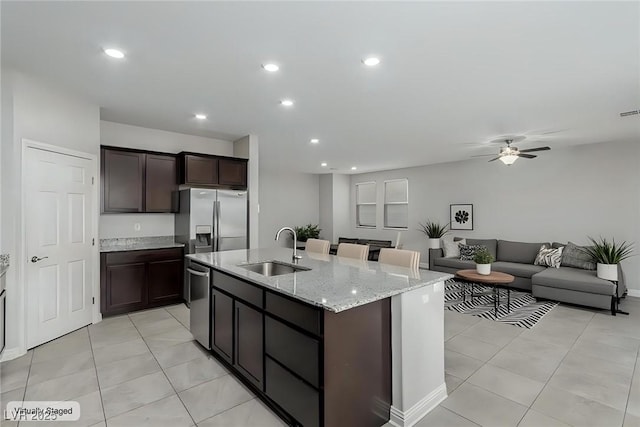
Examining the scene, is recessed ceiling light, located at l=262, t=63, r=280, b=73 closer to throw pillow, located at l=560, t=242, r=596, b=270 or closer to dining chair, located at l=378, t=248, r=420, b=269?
dining chair, located at l=378, t=248, r=420, b=269

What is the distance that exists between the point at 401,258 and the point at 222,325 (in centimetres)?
181

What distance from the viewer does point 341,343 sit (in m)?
1.84

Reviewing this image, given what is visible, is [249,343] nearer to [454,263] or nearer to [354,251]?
[354,251]

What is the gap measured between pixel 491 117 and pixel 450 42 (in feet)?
6.97

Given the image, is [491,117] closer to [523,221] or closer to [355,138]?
[355,138]

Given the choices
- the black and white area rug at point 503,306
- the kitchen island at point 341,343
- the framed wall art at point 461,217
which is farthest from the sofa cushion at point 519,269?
the kitchen island at point 341,343

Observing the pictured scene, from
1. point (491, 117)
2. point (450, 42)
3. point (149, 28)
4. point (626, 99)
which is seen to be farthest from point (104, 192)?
point (626, 99)

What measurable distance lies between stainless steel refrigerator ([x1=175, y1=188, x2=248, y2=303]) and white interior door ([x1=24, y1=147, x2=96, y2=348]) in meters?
1.15

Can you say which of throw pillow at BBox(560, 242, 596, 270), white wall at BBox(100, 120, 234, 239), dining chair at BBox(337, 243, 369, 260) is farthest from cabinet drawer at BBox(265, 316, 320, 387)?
throw pillow at BBox(560, 242, 596, 270)

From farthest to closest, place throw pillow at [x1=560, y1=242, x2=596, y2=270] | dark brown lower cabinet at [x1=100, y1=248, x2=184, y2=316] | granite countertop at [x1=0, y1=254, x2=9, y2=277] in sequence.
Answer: throw pillow at [x1=560, y1=242, x2=596, y2=270] < dark brown lower cabinet at [x1=100, y1=248, x2=184, y2=316] < granite countertop at [x1=0, y1=254, x2=9, y2=277]

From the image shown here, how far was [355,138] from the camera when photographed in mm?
5207

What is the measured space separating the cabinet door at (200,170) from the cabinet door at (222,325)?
2.30 m

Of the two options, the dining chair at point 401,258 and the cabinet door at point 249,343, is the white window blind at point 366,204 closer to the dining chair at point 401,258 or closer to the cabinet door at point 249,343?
the dining chair at point 401,258

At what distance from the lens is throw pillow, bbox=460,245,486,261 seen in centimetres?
643
